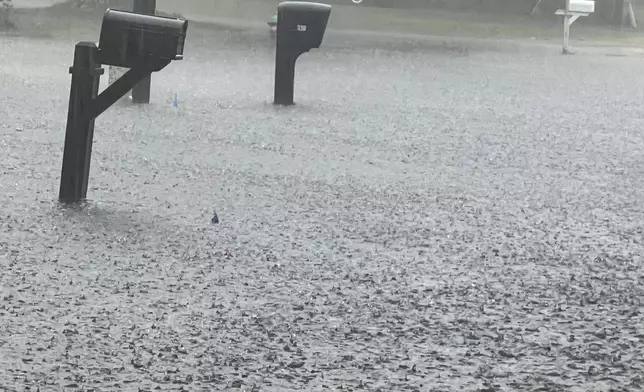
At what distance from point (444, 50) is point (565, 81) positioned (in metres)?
5.97

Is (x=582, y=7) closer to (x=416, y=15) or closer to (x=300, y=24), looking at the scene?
(x=416, y=15)

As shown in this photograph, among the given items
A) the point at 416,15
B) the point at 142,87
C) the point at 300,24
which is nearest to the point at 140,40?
the point at 142,87

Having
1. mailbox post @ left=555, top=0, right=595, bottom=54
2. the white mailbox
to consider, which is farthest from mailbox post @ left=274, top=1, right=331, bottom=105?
the white mailbox

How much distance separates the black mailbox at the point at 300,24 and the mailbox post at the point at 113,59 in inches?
230

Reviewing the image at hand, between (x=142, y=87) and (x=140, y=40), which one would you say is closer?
(x=140, y=40)

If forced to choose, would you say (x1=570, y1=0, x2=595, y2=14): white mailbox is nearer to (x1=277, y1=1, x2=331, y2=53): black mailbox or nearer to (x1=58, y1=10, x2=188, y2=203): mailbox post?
(x1=277, y1=1, x2=331, y2=53): black mailbox

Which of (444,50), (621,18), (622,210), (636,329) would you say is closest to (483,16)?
(621,18)

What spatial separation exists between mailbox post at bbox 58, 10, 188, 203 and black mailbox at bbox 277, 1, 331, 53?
585 cm

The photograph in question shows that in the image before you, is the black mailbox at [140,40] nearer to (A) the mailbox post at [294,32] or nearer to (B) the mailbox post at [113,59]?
(B) the mailbox post at [113,59]

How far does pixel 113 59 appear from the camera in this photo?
22.4 feet

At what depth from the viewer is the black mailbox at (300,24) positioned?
12.7 metres

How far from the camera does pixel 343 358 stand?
4.49 meters

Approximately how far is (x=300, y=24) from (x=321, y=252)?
6.88 m

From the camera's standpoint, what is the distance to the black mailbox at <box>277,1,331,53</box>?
1270 cm
